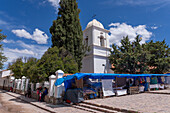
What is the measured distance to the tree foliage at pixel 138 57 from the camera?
57.4ft

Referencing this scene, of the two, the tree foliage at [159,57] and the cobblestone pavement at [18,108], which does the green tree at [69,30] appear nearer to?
the cobblestone pavement at [18,108]

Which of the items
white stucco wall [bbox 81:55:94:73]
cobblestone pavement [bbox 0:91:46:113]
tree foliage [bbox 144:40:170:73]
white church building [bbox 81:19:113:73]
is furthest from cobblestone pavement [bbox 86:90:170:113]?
tree foliage [bbox 144:40:170:73]

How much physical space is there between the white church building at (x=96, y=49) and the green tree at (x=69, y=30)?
197 centimetres

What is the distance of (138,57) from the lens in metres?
17.6

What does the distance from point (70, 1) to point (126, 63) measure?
469 inches

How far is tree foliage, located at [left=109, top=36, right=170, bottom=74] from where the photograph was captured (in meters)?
17.5

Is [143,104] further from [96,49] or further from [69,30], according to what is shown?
[69,30]

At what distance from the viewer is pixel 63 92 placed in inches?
401

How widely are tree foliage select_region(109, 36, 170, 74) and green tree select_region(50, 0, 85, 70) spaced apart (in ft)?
18.3

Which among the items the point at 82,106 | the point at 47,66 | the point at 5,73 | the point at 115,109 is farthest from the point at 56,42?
the point at 5,73

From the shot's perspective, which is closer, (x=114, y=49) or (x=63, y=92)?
(x=63, y=92)

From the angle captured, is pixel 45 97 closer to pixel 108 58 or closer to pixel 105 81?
pixel 105 81

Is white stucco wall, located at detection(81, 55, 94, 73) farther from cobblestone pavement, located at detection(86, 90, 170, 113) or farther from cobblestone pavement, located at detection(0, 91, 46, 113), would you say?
cobblestone pavement, located at detection(0, 91, 46, 113)

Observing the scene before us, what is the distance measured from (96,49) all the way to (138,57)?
6.13 metres
